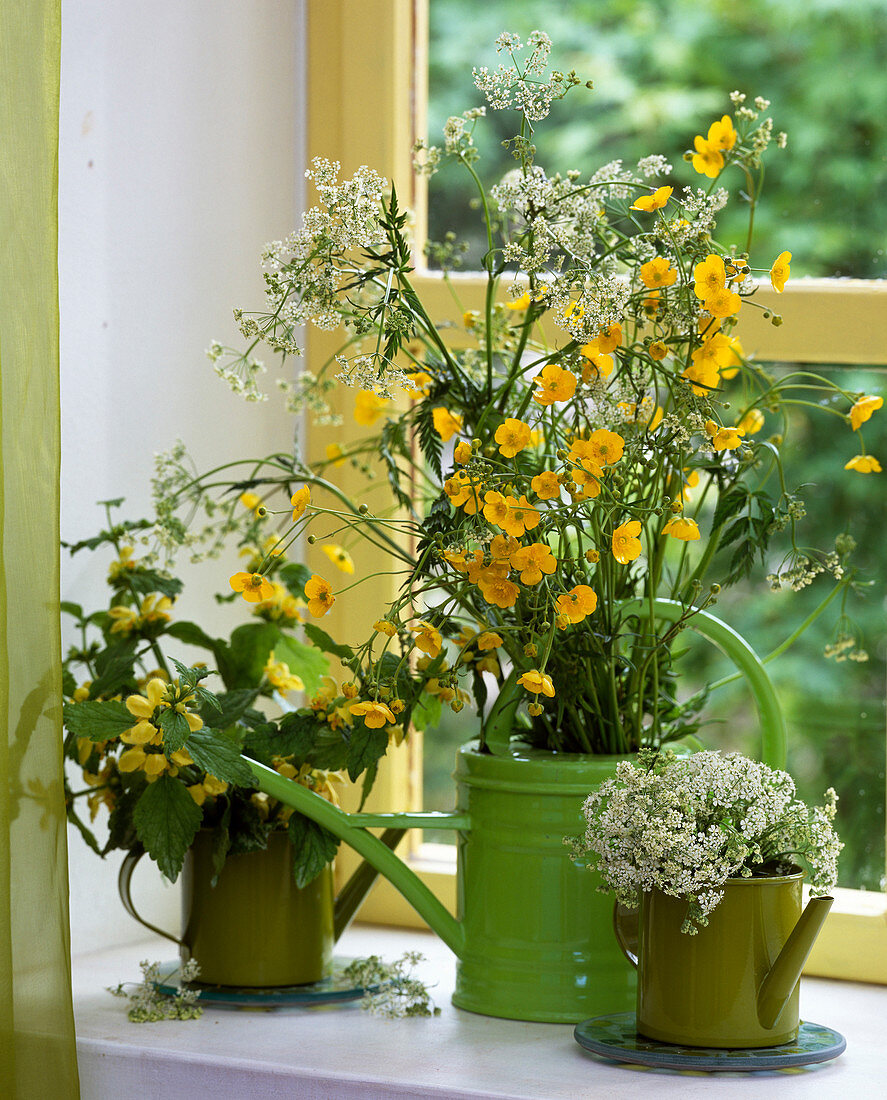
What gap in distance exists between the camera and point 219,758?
0.88 m

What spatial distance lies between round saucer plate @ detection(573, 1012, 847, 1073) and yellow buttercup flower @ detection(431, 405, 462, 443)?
16.8 inches

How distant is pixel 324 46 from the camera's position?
131 cm

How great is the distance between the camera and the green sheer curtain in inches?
32.1

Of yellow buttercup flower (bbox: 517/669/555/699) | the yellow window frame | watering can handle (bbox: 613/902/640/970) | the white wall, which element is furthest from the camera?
the yellow window frame

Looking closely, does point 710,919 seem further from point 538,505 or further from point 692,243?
point 692,243

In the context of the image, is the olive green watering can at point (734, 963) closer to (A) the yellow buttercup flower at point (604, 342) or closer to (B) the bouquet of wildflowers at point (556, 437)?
(B) the bouquet of wildflowers at point (556, 437)

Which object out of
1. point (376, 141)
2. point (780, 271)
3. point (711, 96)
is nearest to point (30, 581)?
point (780, 271)

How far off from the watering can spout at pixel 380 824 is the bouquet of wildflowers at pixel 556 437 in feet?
0.22

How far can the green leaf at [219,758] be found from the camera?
873 millimetres

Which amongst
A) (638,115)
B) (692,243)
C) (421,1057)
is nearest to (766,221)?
(638,115)

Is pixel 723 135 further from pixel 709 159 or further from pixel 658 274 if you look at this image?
pixel 658 274

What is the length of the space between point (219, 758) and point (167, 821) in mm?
60

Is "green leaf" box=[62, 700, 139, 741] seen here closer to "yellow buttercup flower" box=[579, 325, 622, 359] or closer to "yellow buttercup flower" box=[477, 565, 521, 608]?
"yellow buttercup flower" box=[477, 565, 521, 608]

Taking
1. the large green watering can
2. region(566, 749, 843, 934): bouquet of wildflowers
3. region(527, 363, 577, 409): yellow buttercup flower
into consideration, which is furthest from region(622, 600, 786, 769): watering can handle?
region(527, 363, 577, 409): yellow buttercup flower
